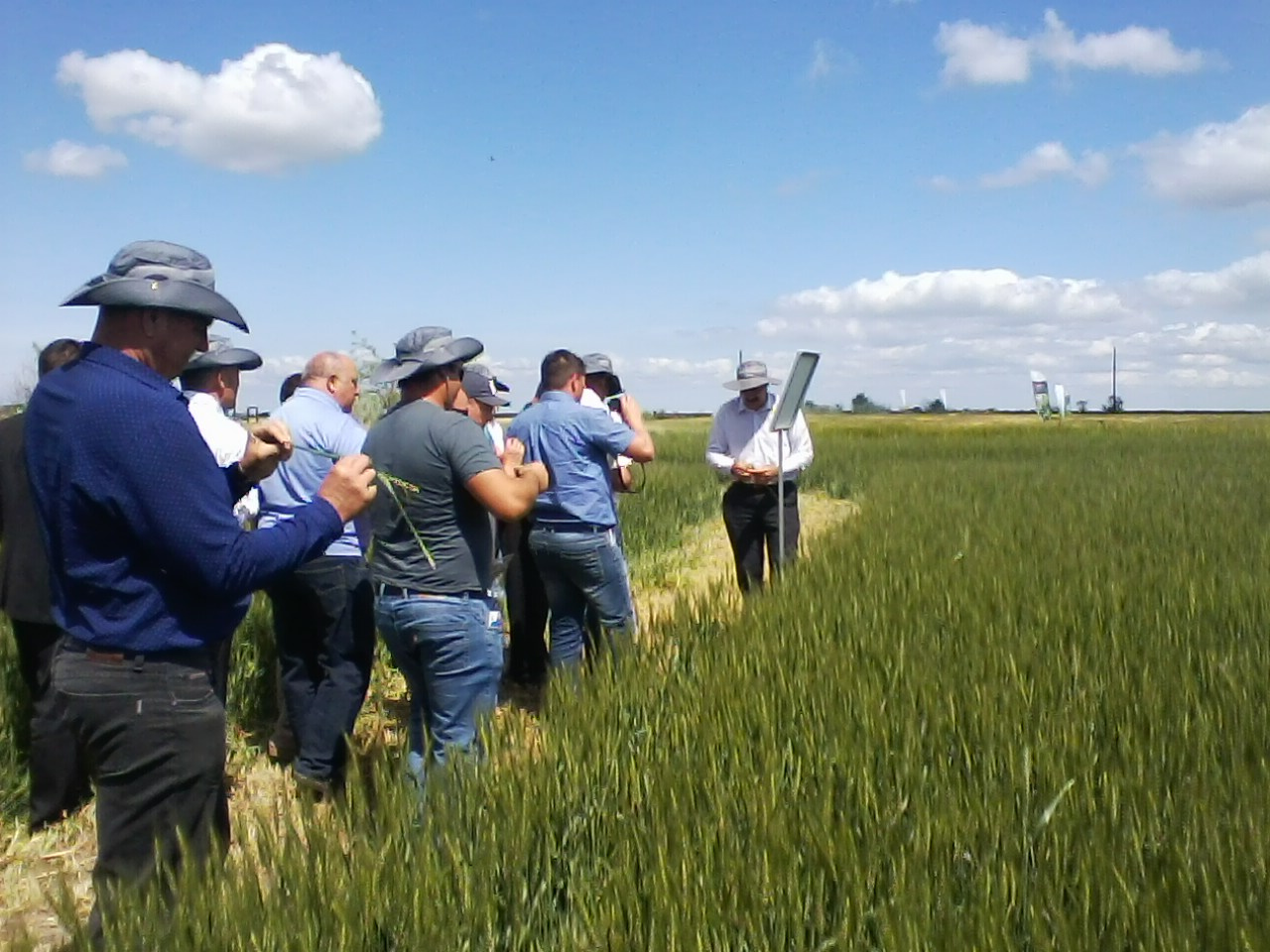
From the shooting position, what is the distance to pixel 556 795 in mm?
2744

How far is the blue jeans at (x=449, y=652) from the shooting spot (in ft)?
12.0

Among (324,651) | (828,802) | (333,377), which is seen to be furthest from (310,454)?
(828,802)

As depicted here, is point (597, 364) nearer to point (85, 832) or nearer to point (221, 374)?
point (221, 374)

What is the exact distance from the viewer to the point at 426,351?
3705 millimetres

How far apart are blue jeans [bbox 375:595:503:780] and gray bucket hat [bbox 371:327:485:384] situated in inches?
29.1

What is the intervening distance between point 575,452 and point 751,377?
223 centimetres

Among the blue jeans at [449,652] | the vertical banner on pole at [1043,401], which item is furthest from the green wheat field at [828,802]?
the vertical banner on pole at [1043,401]

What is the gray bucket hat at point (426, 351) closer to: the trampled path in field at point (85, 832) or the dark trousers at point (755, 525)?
the trampled path in field at point (85, 832)

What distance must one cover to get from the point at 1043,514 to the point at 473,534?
6707 mm

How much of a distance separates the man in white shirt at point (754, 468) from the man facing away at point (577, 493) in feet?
6.17

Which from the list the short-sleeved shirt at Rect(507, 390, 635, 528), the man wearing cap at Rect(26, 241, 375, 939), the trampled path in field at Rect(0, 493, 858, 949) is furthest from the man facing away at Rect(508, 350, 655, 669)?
the man wearing cap at Rect(26, 241, 375, 939)

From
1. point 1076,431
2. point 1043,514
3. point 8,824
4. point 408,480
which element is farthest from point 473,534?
point 1076,431

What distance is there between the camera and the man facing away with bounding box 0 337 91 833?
412cm

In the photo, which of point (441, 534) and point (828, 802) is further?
point (441, 534)
